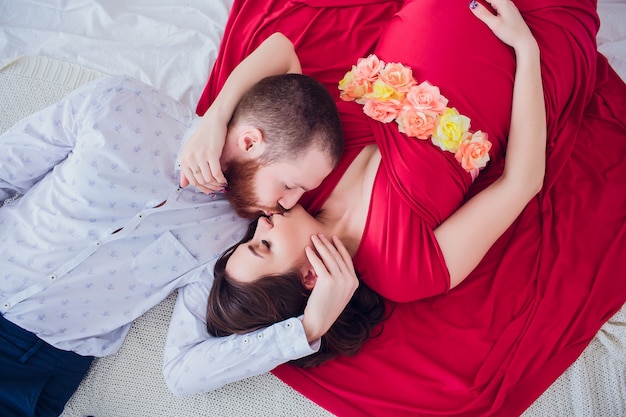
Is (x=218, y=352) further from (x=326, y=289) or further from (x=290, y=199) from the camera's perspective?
(x=290, y=199)

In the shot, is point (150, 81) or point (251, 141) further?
point (150, 81)

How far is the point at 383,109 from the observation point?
1476 mm

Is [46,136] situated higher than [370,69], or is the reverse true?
[370,69]

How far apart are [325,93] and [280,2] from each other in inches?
25.3

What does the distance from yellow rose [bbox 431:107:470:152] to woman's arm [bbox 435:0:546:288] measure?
17 cm

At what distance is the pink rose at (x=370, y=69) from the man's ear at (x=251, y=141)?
0.42m

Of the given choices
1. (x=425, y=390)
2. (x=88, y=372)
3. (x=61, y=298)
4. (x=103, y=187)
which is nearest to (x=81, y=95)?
(x=103, y=187)

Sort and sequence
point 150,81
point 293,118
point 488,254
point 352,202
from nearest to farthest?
point 293,118 < point 352,202 < point 488,254 < point 150,81

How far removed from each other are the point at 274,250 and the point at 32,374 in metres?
0.79

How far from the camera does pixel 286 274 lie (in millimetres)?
1383

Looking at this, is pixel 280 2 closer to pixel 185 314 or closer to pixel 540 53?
pixel 540 53

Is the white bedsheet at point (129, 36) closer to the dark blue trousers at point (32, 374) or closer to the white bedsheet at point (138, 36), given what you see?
the white bedsheet at point (138, 36)

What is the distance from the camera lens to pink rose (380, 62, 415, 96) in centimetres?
145

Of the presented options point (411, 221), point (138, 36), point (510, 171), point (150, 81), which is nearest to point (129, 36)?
point (138, 36)
